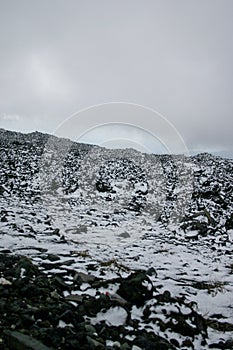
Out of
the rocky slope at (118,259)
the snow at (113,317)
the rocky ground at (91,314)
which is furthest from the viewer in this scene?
the snow at (113,317)

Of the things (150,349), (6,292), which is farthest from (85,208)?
(150,349)

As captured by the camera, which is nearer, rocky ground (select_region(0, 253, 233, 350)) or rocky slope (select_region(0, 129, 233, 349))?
rocky ground (select_region(0, 253, 233, 350))

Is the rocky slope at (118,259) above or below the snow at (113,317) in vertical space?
above

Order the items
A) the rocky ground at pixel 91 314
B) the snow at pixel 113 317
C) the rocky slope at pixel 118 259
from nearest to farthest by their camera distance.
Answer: the rocky ground at pixel 91 314 < the rocky slope at pixel 118 259 < the snow at pixel 113 317

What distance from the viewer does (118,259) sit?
10.3m

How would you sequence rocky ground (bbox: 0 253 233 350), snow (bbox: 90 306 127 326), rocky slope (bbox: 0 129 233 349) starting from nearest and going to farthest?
rocky ground (bbox: 0 253 233 350) < rocky slope (bbox: 0 129 233 349) < snow (bbox: 90 306 127 326)

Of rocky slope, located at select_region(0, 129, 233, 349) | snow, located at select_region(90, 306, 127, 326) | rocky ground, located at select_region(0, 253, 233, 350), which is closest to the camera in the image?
rocky ground, located at select_region(0, 253, 233, 350)

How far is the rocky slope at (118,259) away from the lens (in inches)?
225

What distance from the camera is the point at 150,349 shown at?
17.1 ft

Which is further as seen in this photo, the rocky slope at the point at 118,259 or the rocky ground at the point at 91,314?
the rocky slope at the point at 118,259

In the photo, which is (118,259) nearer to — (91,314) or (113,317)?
(113,317)

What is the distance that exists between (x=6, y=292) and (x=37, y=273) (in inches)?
57.5

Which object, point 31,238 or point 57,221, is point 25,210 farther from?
point 31,238

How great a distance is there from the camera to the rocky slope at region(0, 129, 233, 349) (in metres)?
5.72
